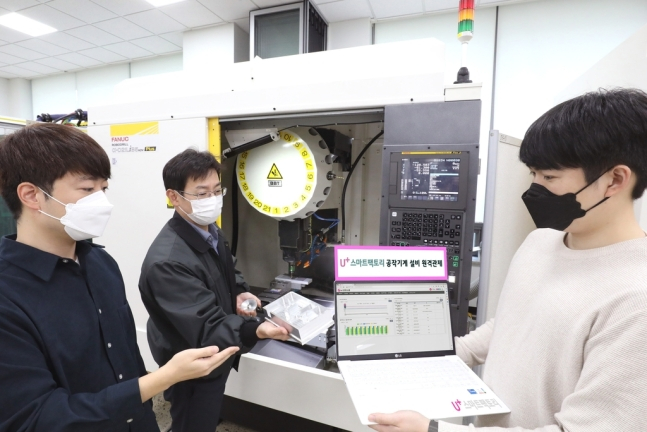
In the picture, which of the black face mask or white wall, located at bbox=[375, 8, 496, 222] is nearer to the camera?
the black face mask

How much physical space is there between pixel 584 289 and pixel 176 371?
2.90ft

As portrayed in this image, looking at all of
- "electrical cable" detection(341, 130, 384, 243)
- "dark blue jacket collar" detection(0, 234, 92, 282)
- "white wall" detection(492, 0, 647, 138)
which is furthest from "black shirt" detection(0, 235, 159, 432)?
"white wall" detection(492, 0, 647, 138)

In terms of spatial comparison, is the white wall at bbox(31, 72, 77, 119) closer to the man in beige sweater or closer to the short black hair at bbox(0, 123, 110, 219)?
the short black hair at bbox(0, 123, 110, 219)

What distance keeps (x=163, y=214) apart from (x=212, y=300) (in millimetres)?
725

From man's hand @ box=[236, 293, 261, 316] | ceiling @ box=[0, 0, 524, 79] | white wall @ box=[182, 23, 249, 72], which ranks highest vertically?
ceiling @ box=[0, 0, 524, 79]

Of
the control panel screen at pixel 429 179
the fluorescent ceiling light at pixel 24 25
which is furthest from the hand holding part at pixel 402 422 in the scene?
the fluorescent ceiling light at pixel 24 25

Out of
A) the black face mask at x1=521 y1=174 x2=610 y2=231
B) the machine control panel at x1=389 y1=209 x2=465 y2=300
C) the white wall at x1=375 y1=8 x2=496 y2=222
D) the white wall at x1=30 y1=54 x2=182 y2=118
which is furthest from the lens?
the white wall at x1=30 y1=54 x2=182 y2=118

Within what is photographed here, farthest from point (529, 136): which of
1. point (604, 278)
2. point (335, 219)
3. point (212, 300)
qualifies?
point (335, 219)

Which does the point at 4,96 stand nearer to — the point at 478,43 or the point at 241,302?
the point at 241,302

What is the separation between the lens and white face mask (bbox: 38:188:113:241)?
0.77 meters

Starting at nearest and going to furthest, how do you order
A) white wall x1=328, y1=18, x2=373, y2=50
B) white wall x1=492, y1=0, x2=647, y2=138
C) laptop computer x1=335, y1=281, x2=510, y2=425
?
laptop computer x1=335, y1=281, x2=510, y2=425
white wall x1=492, y1=0, x2=647, y2=138
white wall x1=328, y1=18, x2=373, y2=50

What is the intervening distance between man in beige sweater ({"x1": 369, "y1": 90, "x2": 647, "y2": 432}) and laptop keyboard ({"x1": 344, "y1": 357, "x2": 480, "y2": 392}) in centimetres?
10

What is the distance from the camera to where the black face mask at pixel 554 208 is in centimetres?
65

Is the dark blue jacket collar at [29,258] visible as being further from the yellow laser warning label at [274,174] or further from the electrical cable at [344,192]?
the electrical cable at [344,192]
